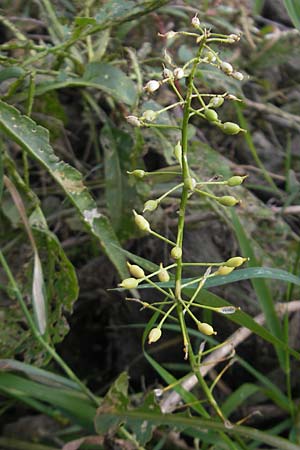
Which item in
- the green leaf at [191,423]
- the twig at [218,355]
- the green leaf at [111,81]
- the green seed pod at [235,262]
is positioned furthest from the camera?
the green leaf at [111,81]

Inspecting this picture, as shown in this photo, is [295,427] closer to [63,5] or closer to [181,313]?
A: [181,313]

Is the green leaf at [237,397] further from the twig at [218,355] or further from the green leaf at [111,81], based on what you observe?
the green leaf at [111,81]

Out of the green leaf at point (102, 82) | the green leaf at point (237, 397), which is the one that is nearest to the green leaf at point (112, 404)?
the green leaf at point (237, 397)

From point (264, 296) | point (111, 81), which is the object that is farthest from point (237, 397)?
point (111, 81)

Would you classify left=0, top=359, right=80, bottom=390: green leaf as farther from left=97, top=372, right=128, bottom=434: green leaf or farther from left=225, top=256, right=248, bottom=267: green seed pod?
left=225, top=256, right=248, bottom=267: green seed pod

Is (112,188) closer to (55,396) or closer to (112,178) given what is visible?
(112,178)
